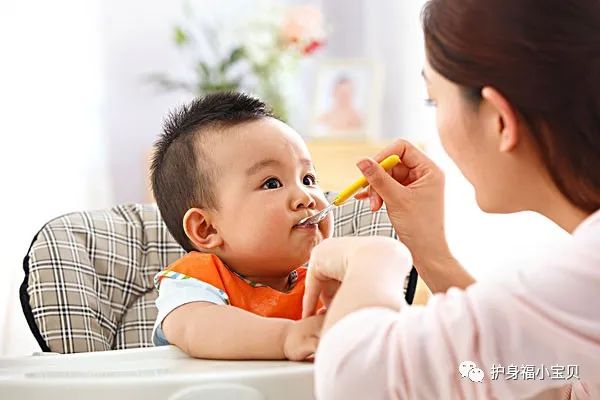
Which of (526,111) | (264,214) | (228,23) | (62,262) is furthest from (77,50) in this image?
(526,111)

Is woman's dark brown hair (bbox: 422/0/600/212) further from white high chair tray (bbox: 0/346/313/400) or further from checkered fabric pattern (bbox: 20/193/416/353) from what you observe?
checkered fabric pattern (bbox: 20/193/416/353)

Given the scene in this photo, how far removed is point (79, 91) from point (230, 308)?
241 cm

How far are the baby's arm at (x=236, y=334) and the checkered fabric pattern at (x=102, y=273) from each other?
41cm

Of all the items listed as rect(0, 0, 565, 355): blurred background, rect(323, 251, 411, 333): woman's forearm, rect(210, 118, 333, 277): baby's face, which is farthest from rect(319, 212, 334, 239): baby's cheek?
rect(0, 0, 565, 355): blurred background

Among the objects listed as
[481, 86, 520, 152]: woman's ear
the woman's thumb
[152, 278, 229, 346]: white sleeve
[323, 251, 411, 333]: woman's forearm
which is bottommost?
[152, 278, 229, 346]: white sleeve

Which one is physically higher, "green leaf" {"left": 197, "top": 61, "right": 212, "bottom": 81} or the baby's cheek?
"green leaf" {"left": 197, "top": 61, "right": 212, "bottom": 81}

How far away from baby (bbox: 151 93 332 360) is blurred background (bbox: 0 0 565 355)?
1.31 m

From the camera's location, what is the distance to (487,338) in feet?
2.89

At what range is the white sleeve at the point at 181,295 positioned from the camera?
131cm

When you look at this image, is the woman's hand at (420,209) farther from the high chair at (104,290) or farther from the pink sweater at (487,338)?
the pink sweater at (487,338)

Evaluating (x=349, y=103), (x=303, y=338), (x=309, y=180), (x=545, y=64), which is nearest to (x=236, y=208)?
(x=309, y=180)

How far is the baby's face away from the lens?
1428mm

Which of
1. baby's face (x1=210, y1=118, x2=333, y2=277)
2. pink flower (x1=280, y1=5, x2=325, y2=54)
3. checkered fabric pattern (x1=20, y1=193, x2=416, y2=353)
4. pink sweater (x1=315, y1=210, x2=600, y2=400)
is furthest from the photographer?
pink flower (x1=280, y1=5, x2=325, y2=54)

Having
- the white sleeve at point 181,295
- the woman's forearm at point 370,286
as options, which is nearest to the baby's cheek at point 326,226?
the white sleeve at point 181,295
